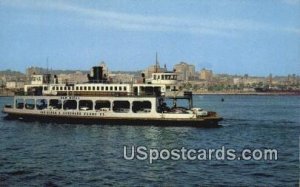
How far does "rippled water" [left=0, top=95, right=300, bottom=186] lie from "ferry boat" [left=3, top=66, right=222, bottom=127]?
144 centimetres

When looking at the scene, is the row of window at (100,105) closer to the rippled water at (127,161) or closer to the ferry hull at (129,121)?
the ferry hull at (129,121)

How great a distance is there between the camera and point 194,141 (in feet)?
168

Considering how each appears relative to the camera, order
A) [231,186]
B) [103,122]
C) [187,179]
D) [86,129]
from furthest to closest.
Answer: [103,122] → [86,129] → [187,179] → [231,186]

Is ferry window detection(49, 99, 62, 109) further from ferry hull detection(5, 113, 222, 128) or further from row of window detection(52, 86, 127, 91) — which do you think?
ferry hull detection(5, 113, 222, 128)

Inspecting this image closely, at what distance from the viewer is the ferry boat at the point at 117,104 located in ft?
206

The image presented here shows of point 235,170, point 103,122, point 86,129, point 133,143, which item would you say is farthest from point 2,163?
point 103,122

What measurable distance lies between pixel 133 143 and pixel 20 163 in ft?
43.9

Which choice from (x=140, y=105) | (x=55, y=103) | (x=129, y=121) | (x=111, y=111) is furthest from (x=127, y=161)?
(x=55, y=103)

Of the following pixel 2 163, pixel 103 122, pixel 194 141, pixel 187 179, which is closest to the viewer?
pixel 187 179

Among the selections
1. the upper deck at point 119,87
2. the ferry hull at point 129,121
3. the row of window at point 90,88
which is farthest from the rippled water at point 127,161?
the row of window at point 90,88

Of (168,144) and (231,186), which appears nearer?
(231,186)

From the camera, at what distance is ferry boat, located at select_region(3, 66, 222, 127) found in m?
62.7

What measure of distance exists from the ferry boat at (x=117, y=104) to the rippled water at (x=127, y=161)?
144 centimetres

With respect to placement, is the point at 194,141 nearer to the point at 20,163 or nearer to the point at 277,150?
the point at 277,150
